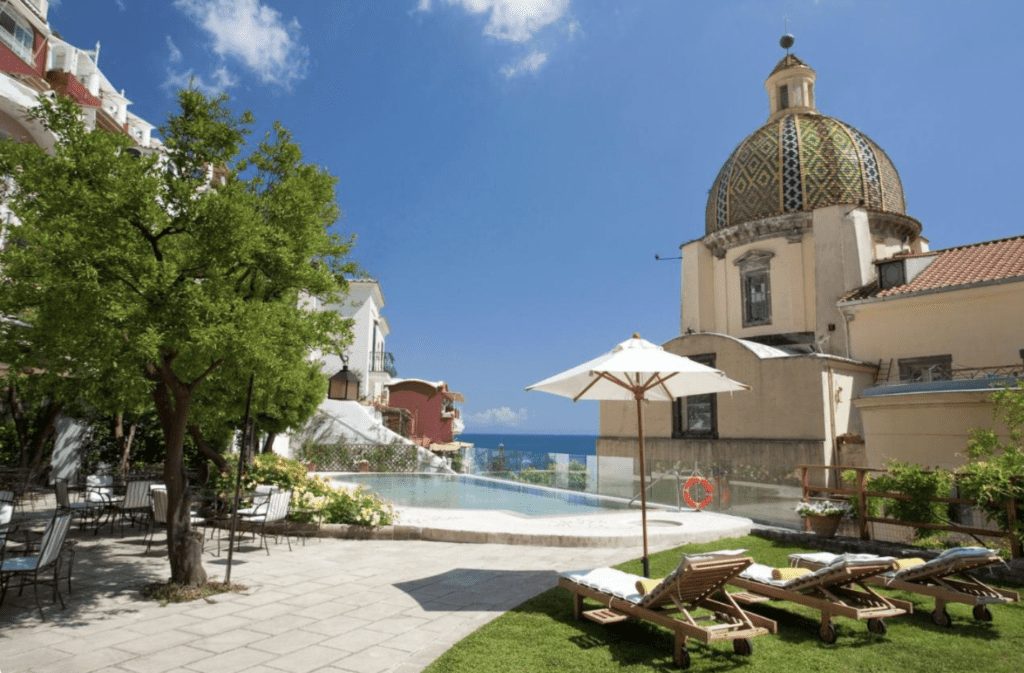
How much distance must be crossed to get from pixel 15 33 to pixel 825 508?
34468 millimetres

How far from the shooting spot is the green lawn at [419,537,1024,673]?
15.2ft

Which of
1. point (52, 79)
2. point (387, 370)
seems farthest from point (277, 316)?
point (387, 370)

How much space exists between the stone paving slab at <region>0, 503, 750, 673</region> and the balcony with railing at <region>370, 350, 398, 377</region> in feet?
96.5

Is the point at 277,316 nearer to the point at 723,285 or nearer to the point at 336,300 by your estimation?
the point at 336,300

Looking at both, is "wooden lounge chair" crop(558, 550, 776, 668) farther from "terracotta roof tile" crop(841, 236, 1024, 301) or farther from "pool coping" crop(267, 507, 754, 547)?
"terracotta roof tile" crop(841, 236, 1024, 301)

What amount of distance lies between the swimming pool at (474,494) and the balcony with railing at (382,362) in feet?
50.6

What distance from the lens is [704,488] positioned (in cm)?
1355

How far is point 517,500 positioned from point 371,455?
9.83 m

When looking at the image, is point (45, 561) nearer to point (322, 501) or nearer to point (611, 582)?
point (322, 501)

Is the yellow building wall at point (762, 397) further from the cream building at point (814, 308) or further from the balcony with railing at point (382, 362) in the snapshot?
the balcony with railing at point (382, 362)

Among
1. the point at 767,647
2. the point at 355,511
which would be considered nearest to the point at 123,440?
the point at 355,511

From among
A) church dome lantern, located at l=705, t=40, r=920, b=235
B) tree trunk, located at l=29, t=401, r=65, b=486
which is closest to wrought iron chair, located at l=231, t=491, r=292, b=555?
tree trunk, located at l=29, t=401, r=65, b=486

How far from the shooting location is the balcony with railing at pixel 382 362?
127 ft

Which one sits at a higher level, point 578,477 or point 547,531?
point 578,477
